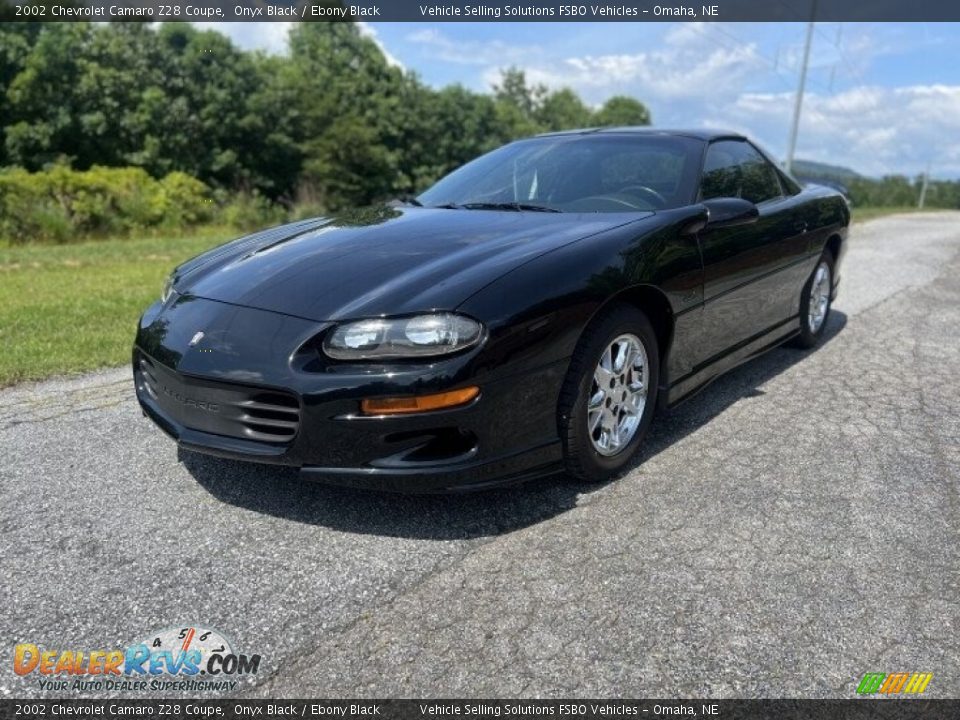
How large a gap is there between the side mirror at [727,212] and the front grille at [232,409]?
6.70 ft

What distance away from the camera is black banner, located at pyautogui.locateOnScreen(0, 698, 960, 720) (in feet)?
5.64

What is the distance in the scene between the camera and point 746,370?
14.9 ft

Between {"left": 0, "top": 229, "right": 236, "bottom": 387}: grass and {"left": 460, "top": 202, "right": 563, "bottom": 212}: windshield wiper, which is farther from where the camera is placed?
{"left": 0, "top": 229, "right": 236, "bottom": 387}: grass

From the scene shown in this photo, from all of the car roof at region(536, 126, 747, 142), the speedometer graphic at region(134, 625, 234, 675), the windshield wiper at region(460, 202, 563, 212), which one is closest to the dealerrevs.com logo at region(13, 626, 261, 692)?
the speedometer graphic at region(134, 625, 234, 675)

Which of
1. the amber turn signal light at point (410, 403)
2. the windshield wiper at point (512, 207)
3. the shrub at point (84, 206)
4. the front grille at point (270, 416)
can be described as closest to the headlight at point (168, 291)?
the front grille at point (270, 416)

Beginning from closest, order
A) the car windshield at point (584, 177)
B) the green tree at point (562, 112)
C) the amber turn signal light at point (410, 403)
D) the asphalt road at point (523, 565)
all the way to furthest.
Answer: the asphalt road at point (523, 565), the amber turn signal light at point (410, 403), the car windshield at point (584, 177), the green tree at point (562, 112)

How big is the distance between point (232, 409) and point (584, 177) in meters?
2.08

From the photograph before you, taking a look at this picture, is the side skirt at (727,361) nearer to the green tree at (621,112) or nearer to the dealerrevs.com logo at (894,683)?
the dealerrevs.com logo at (894,683)

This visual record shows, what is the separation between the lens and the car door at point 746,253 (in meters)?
3.44

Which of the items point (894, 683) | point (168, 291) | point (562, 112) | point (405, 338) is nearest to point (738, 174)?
point (405, 338)

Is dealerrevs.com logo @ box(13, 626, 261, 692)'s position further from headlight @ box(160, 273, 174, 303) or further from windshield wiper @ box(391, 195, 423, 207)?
windshield wiper @ box(391, 195, 423, 207)

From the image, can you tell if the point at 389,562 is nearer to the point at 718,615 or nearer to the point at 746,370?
the point at 718,615

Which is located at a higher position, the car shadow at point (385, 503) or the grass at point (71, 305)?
the car shadow at point (385, 503)

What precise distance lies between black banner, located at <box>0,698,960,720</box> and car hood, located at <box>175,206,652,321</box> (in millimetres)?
1177
